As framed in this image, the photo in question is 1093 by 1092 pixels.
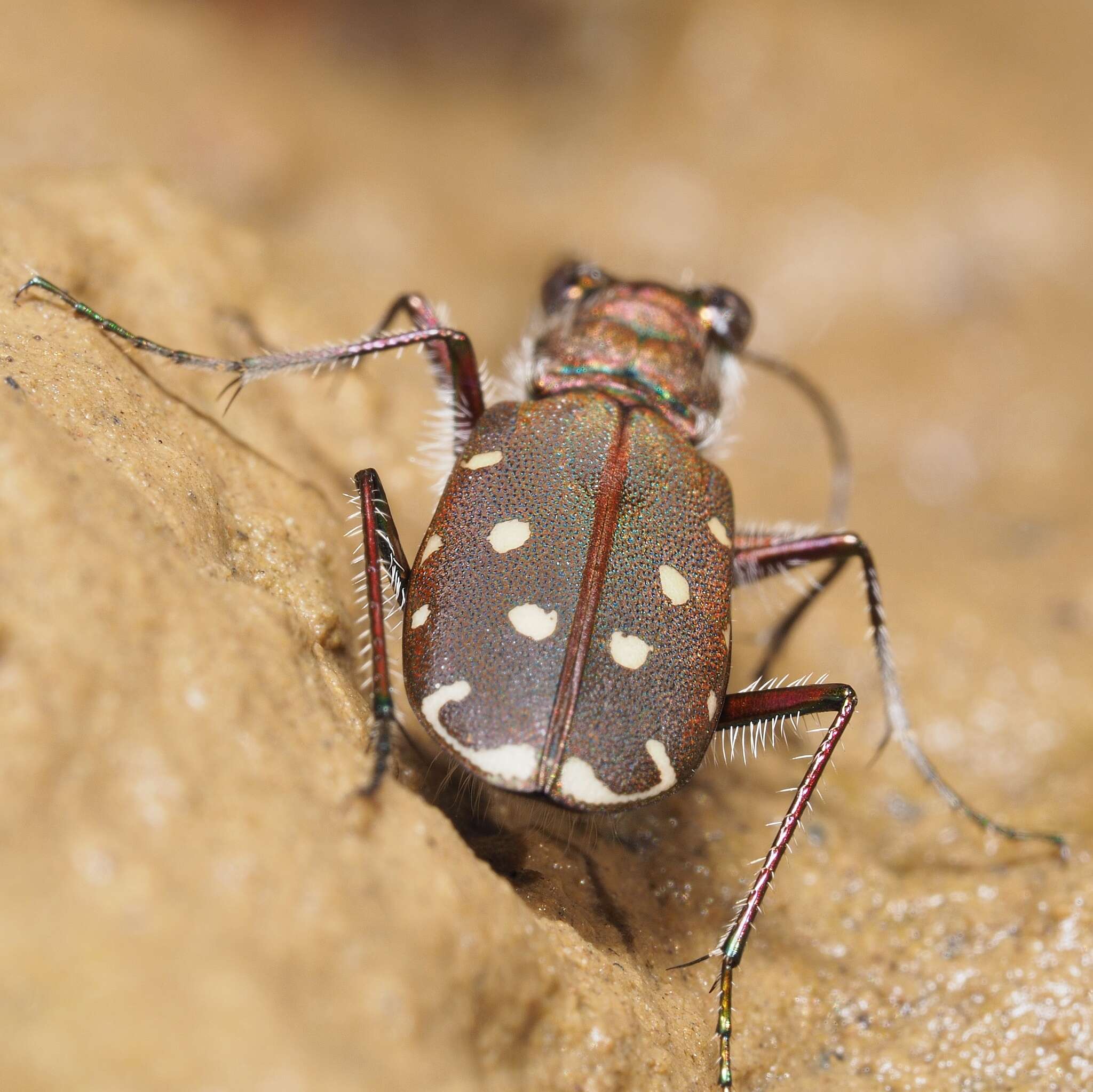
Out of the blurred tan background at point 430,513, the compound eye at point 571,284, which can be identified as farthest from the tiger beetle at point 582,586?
the compound eye at point 571,284

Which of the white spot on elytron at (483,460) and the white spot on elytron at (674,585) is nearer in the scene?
the white spot on elytron at (674,585)

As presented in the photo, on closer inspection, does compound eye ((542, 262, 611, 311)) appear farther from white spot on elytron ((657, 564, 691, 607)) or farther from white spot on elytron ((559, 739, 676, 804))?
white spot on elytron ((559, 739, 676, 804))

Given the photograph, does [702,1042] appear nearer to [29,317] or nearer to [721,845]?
[721,845]

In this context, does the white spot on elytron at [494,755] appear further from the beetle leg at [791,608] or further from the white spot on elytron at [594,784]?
the beetle leg at [791,608]

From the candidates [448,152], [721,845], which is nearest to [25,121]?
[448,152]

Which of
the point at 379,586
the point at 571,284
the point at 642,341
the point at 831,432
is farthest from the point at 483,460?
the point at 831,432

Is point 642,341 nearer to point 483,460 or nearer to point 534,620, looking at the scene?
point 483,460
